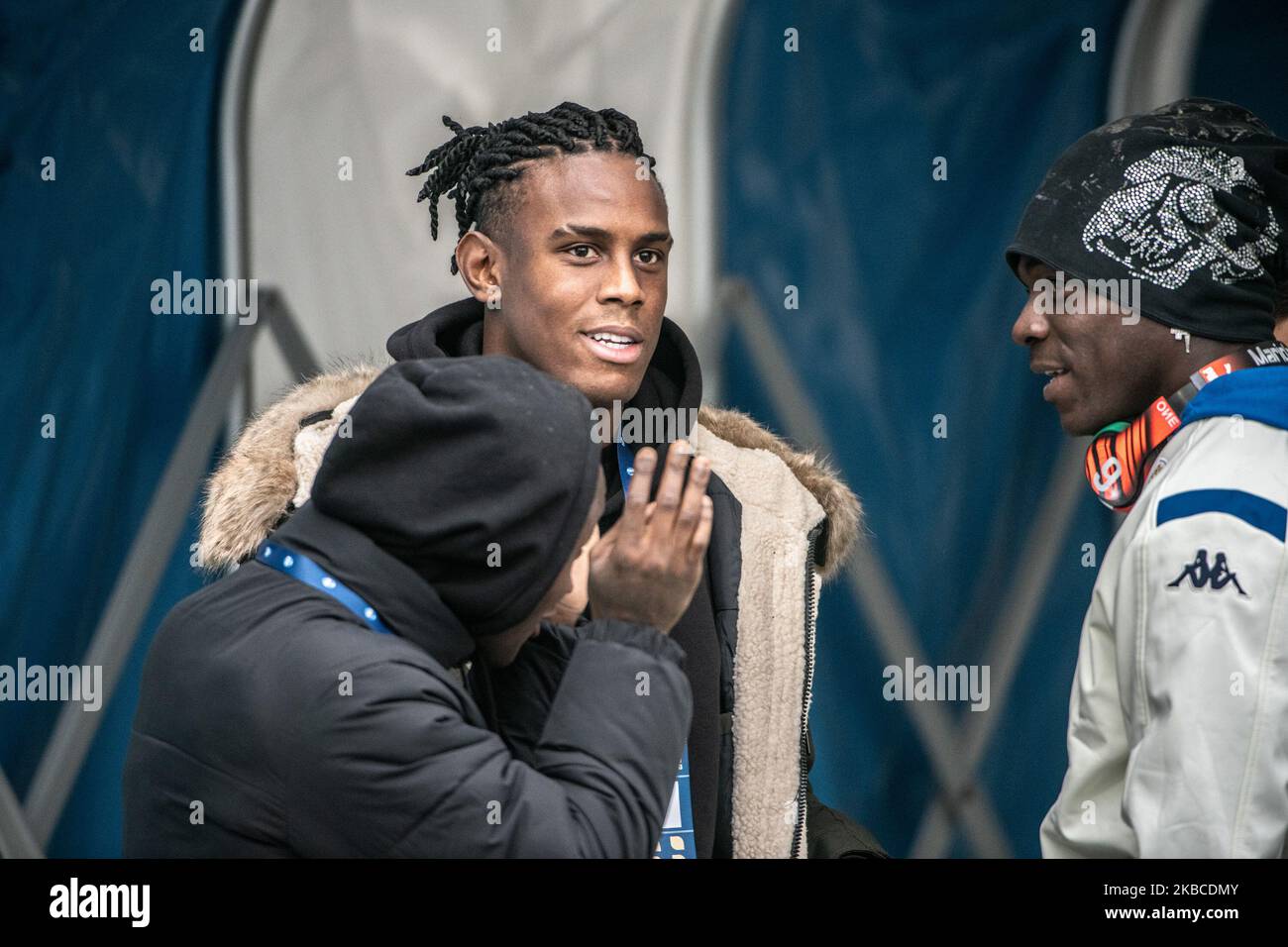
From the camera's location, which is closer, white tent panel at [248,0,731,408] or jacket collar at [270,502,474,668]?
jacket collar at [270,502,474,668]

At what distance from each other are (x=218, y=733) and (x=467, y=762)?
22cm

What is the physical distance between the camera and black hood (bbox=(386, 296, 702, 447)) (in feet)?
6.55

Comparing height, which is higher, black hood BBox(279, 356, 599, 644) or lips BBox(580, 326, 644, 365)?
lips BBox(580, 326, 644, 365)

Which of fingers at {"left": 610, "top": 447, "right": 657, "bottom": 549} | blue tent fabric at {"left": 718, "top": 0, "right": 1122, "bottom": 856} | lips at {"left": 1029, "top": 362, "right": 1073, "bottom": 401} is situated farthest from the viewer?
blue tent fabric at {"left": 718, "top": 0, "right": 1122, "bottom": 856}

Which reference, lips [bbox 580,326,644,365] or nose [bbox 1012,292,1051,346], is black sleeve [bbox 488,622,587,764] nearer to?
lips [bbox 580,326,644,365]

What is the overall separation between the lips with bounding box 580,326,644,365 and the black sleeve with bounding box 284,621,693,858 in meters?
0.75

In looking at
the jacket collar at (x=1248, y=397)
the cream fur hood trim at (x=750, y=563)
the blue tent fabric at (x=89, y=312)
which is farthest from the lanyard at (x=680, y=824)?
the blue tent fabric at (x=89, y=312)

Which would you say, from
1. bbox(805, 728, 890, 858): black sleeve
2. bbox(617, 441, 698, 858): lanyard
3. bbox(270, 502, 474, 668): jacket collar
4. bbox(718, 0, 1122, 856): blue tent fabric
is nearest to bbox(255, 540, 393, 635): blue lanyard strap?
bbox(270, 502, 474, 668): jacket collar

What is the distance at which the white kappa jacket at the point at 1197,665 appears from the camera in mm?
1408

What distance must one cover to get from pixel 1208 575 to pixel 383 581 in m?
0.83

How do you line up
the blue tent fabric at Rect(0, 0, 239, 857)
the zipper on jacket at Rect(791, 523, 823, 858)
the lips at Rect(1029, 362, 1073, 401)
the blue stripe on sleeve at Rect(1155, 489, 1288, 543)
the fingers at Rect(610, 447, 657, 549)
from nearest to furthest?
the fingers at Rect(610, 447, 657, 549)
the blue stripe on sleeve at Rect(1155, 489, 1288, 543)
the lips at Rect(1029, 362, 1073, 401)
the zipper on jacket at Rect(791, 523, 823, 858)
the blue tent fabric at Rect(0, 0, 239, 857)

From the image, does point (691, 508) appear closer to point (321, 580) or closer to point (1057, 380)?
point (321, 580)

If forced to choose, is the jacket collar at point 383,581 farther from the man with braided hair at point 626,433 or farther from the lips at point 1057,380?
the lips at point 1057,380
